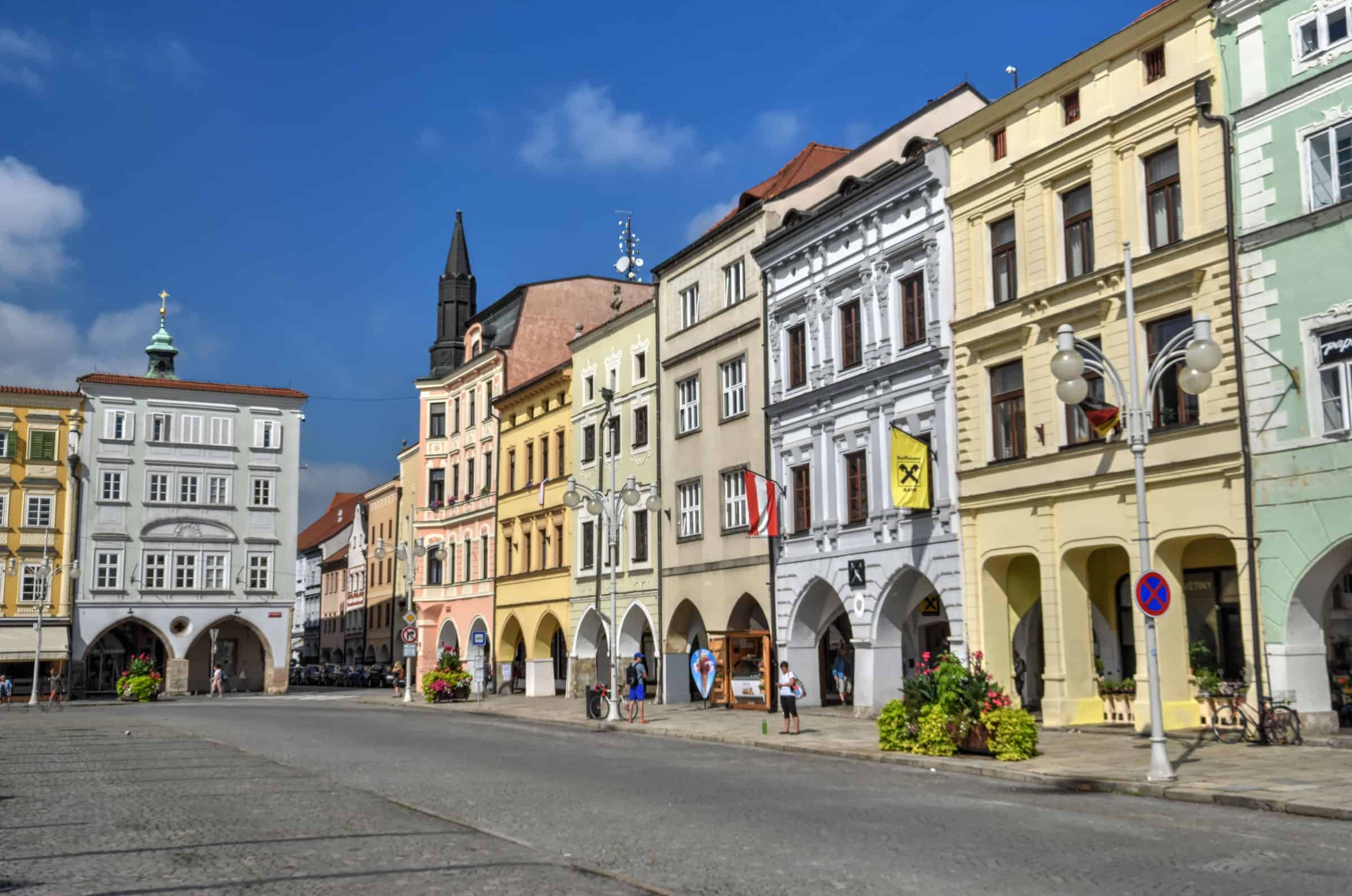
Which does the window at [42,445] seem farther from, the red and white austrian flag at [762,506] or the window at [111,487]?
the red and white austrian flag at [762,506]

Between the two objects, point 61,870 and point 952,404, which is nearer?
point 61,870

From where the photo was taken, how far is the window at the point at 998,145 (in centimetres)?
3023

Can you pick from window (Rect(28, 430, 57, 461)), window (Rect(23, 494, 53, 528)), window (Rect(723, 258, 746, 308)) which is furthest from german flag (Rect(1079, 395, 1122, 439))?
window (Rect(28, 430, 57, 461))

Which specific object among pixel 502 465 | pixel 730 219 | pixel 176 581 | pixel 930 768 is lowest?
pixel 930 768

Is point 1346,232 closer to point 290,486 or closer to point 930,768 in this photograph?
point 930,768

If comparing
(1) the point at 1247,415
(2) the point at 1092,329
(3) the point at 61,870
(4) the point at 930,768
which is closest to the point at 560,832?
(3) the point at 61,870

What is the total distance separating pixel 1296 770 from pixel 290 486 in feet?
199

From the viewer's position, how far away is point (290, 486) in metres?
71.5

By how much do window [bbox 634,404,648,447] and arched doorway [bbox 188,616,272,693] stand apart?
32.1 metres

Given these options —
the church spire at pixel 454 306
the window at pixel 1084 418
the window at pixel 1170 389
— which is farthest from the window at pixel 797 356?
the church spire at pixel 454 306

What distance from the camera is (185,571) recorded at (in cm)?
6800

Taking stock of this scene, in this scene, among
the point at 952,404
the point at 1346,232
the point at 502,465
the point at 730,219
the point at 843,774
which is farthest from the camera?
the point at 502,465

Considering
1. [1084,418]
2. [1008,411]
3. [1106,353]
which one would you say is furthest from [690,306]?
[1106,353]

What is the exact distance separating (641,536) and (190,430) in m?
33.4
